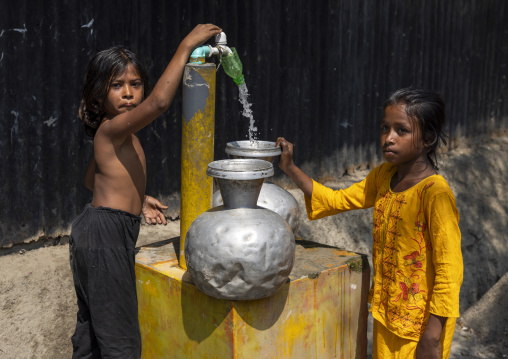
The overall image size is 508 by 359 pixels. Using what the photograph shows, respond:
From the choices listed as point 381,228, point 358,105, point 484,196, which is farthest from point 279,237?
point 484,196

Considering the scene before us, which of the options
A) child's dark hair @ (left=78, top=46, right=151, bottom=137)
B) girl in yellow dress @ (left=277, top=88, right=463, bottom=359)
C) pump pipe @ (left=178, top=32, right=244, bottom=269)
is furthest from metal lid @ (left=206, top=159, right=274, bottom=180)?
child's dark hair @ (left=78, top=46, right=151, bottom=137)

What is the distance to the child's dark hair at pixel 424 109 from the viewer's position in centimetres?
251

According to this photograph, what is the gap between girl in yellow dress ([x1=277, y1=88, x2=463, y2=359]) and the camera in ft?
7.91

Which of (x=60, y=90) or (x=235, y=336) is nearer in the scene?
(x=235, y=336)

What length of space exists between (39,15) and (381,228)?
246 centimetres

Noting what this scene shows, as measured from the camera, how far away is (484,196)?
262 inches

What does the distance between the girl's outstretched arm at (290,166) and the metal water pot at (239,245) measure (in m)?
0.50

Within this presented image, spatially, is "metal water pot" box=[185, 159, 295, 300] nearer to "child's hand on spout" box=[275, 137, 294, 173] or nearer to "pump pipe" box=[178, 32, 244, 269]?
"pump pipe" box=[178, 32, 244, 269]

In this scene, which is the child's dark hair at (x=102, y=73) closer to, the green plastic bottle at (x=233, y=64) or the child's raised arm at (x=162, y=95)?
the child's raised arm at (x=162, y=95)

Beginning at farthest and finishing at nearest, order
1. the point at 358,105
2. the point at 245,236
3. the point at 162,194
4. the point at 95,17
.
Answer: the point at 358,105
the point at 162,194
the point at 95,17
the point at 245,236

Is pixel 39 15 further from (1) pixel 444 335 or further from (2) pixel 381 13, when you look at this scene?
(2) pixel 381 13

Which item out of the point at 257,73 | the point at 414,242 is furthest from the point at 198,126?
A: the point at 257,73

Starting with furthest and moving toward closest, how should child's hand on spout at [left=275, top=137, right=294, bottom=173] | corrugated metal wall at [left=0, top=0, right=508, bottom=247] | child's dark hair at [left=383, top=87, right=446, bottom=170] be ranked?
1. corrugated metal wall at [left=0, top=0, right=508, bottom=247]
2. child's hand on spout at [left=275, top=137, right=294, bottom=173]
3. child's dark hair at [left=383, top=87, right=446, bottom=170]

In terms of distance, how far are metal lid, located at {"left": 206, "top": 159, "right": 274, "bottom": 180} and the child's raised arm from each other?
1.05 ft
